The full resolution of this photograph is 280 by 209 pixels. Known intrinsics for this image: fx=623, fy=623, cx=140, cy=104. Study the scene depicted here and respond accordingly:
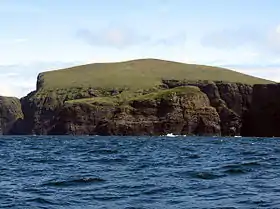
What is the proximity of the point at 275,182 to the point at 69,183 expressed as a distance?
11749 mm

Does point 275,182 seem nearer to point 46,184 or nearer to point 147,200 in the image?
point 147,200

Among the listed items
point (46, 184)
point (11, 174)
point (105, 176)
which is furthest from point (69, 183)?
point (11, 174)

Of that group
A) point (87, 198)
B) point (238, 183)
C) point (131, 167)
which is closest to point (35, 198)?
point (87, 198)

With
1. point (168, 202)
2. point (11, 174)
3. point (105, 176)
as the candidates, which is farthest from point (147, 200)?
point (11, 174)

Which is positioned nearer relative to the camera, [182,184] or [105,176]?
[182,184]

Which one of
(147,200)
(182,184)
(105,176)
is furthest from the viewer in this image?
(105,176)

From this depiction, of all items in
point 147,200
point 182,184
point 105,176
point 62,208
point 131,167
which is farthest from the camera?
point 131,167

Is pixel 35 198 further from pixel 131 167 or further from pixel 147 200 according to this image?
pixel 131 167

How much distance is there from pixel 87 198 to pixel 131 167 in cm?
1686

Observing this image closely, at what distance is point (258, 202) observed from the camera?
28.1 metres

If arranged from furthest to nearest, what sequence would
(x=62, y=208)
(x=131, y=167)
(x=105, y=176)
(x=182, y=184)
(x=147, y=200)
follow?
1. (x=131, y=167)
2. (x=105, y=176)
3. (x=182, y=184)
4. (x=147, y=200)
5. (x=62, y=208)

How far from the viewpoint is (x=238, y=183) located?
35.2 metres

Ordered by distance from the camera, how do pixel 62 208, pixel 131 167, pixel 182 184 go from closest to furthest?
pixel 62 208
pixel 182 184
pixel 131 167

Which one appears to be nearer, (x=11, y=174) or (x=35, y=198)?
(x=35, y=198)
